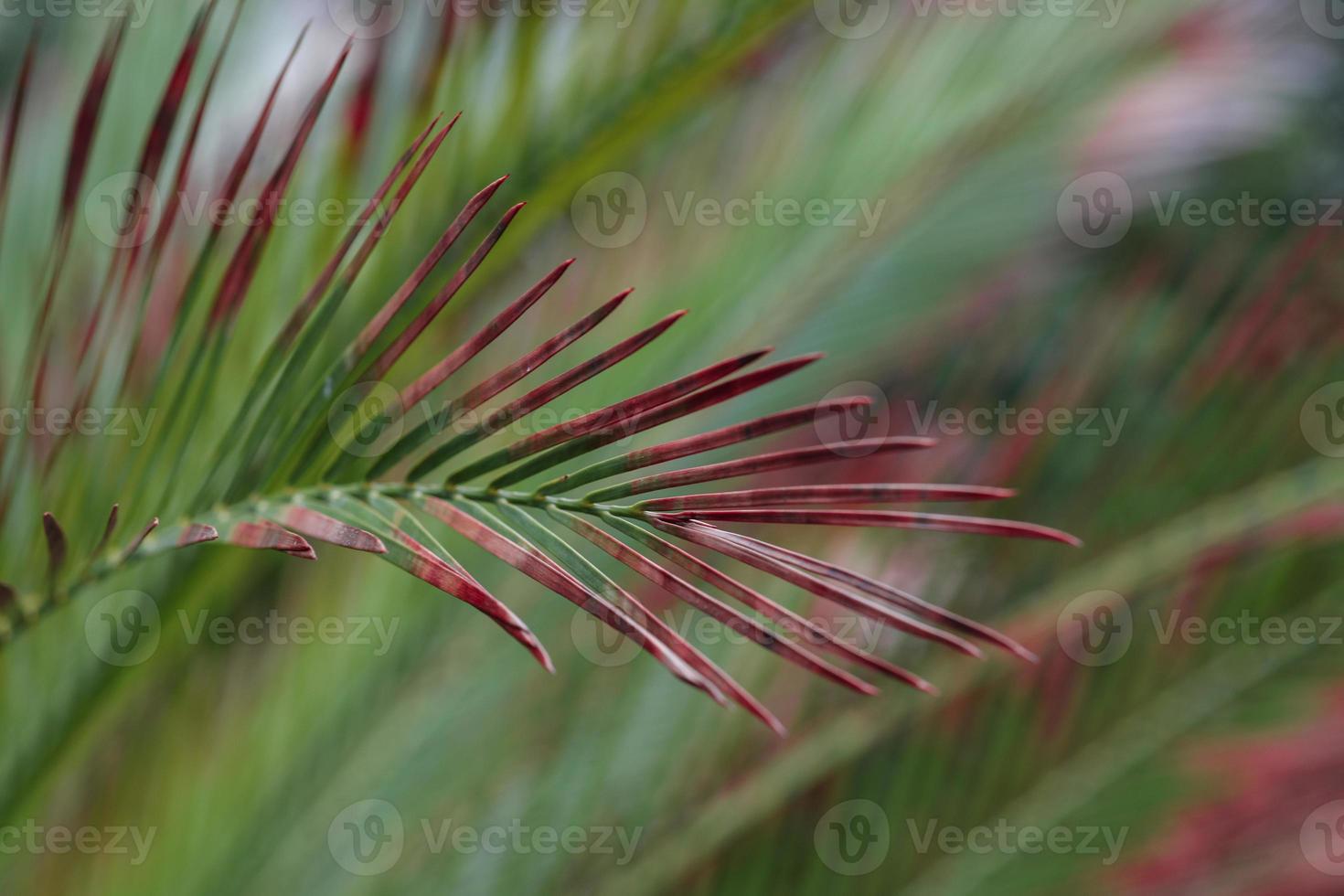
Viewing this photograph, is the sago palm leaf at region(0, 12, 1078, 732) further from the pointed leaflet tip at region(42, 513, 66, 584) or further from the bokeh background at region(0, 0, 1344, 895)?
the bokeh background at region(0, 0, 1344, 895)

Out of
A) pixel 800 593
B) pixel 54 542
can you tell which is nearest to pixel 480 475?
pixel 54 542

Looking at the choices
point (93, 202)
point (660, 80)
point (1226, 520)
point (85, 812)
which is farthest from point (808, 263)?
point (85, 812)

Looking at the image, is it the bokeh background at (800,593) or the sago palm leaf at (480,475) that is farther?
the bokeh background at (800,593)

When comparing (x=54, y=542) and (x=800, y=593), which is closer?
(x=54, y=542)

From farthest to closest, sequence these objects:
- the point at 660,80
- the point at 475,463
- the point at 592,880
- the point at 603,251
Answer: the point at 603,251 < the point at 592,880 < the point at 660,80 < the point at 475,463

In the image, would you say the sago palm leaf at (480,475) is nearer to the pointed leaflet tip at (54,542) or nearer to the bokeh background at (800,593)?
the pointed leaflet tip at (54,542)

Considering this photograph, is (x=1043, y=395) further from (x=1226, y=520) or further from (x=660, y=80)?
(x=660, y=80)

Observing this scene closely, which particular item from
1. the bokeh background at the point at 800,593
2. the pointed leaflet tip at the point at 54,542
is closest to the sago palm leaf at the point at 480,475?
the pointed leaflet tip at the point at 54,542

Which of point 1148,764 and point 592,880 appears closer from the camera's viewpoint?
point 592,880

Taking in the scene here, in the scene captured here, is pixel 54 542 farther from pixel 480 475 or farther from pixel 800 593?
pixel 800 593
